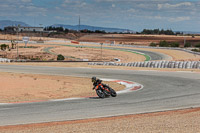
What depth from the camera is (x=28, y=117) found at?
469 inches

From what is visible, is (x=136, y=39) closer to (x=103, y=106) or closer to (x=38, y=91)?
(x=38, y=91)

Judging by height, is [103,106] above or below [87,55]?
above

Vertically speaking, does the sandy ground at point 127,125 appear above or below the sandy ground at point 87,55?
above

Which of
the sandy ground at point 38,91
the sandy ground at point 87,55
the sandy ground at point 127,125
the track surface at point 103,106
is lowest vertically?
the sandy ground at point 87,55

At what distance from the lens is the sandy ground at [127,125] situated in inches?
385

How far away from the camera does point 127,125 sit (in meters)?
10.4

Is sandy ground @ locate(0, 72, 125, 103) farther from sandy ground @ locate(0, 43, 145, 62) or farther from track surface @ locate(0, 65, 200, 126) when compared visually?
sandy ground @ locate(0, 43, 145, 62)

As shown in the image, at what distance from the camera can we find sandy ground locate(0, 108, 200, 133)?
9781 mm

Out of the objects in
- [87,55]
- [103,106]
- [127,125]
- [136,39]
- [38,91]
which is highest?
[136,39]

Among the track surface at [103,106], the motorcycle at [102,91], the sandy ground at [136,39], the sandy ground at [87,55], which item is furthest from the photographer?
the sandy ground at [136,39]

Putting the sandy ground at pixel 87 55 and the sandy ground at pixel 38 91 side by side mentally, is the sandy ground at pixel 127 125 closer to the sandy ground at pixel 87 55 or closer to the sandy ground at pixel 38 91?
the sandy ground at pixel 38 91

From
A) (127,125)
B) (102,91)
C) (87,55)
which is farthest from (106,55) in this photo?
(127,125)

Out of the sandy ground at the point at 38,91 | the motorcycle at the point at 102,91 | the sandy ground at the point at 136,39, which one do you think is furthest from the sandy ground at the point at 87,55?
the sandy ground at the point at 136,39

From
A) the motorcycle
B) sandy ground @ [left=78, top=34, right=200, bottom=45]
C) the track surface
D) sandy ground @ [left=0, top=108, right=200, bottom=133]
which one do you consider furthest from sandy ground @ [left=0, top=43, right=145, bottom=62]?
sandy ground @ [left=0, top=108, right=200, bottom=133]
